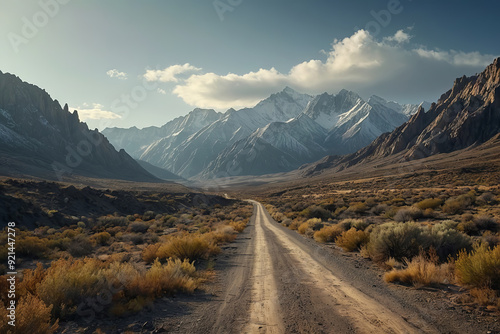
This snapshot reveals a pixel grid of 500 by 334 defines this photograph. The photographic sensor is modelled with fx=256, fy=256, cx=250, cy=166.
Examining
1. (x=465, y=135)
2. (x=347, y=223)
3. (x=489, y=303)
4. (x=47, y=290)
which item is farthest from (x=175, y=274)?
(x=465, y=135)

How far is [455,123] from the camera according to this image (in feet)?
472

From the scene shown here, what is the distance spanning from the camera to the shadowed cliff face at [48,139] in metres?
126

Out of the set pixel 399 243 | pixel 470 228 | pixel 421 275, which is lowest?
pixel 470 228

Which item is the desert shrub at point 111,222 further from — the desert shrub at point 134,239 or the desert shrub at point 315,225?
the desert shrub at point 315,225

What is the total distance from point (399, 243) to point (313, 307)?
550cm

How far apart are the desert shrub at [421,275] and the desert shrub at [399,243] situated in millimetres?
1669

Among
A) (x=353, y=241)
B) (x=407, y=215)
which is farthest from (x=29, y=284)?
(x=407, y=215)

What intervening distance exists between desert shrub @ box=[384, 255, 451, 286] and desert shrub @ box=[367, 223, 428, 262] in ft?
5.48

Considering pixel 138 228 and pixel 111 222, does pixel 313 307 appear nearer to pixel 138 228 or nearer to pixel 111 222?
pixel 138 228

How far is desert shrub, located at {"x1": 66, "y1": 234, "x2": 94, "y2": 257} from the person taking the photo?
47.4 ft

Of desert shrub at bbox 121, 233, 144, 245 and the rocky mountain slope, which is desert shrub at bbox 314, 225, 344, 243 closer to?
desert shrub at bbox 121, 233, 144, 245

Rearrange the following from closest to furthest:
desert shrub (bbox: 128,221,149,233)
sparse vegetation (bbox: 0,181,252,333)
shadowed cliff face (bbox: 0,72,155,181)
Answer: sparse vegetation (bbox: 0,181,252,333) → desert shrub (bbox: 128,221,149,233) → shadowed cliff face (bbox: 0,72,155,181)

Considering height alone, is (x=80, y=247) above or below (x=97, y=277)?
below

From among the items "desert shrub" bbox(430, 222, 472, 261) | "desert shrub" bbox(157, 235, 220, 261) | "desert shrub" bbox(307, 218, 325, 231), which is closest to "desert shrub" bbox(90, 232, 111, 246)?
"desert shrub" bbox(157, 235, 220, 261)
